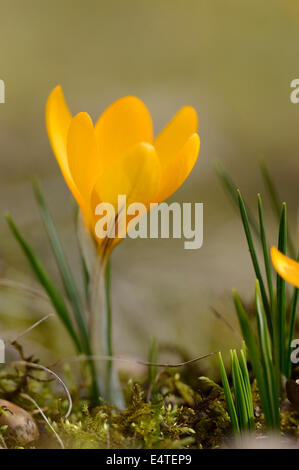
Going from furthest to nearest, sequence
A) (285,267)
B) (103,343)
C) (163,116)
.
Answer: (163,116), (103,343), (285,267)

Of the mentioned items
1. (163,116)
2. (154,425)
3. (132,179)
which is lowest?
(154,425)

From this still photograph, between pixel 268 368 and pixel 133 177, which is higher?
pixel 133 177

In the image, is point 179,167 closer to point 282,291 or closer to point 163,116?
point 282,291

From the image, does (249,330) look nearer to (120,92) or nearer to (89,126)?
(89,126)

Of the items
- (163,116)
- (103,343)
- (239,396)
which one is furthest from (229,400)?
(163,116)

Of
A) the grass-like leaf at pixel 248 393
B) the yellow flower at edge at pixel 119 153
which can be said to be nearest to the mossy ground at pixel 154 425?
the grass-like leaf at pixel 248 393

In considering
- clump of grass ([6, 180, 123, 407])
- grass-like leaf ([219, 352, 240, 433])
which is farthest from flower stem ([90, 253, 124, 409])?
grass-like leaf ([219, 352, 240, 433])

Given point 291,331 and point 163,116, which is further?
point 163,116
